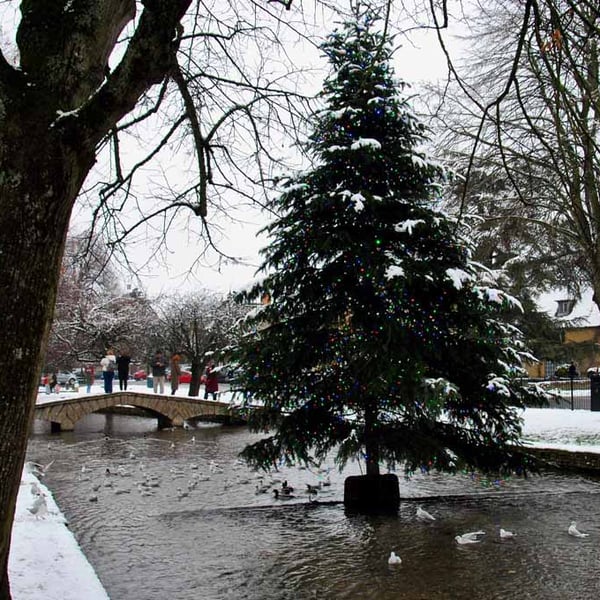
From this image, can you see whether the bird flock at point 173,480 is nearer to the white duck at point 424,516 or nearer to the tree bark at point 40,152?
Result: the white duck at point 424,516

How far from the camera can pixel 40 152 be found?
134 inches

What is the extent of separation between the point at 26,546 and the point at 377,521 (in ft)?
15.8

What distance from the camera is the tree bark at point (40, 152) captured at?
337 centimetres

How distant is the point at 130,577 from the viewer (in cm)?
719

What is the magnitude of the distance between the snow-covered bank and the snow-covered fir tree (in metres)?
3.16

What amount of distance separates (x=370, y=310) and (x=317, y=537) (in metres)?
3.13

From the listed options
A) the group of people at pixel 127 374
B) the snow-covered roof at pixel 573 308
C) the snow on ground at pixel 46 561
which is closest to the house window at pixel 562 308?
the snow-covered roof at pixel 573 308

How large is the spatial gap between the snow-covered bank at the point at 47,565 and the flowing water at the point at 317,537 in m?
0.67

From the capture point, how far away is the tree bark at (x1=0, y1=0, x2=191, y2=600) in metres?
3.37

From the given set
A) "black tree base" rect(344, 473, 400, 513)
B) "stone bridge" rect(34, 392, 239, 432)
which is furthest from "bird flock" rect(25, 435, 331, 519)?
"stone bridge" rect(34, 392, 239, 432)

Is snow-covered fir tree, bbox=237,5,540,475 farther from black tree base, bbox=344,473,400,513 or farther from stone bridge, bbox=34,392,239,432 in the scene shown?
stone bridge, bbox=34,392,239,432

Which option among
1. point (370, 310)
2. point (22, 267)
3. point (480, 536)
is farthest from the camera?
point (370, 310)

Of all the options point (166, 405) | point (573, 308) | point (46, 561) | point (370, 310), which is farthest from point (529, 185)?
point (573, 308)

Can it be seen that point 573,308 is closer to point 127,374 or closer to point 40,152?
point 127,374
